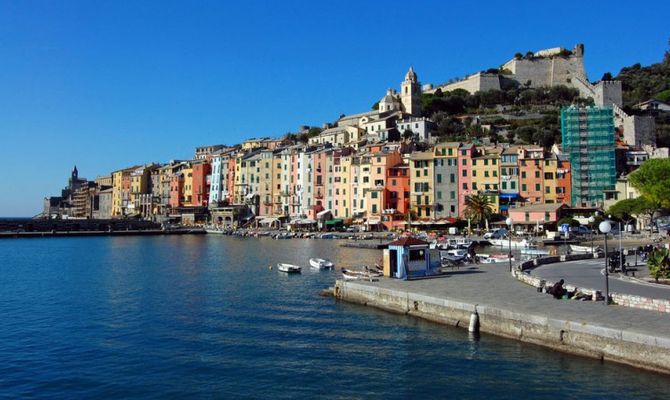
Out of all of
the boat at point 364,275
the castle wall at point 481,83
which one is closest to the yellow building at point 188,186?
the castle wall at point 481,83

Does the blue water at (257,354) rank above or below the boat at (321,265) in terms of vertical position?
below

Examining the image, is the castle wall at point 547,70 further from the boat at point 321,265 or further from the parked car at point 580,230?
the boat at point 321,265

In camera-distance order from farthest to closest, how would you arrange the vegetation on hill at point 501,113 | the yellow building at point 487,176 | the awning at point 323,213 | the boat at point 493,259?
the vegetation on hill at point 501,113
the awning at point 323,213
the yellow building at point 487,176
the boat at point 493,259

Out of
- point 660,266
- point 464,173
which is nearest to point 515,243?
point 464,173

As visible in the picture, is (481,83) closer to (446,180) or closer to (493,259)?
(446,180)

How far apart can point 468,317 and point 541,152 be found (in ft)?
195

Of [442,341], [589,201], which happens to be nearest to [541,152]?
[589,201]

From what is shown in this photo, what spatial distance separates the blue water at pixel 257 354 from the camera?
1480 cm

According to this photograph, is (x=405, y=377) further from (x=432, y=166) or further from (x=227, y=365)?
(x=432, y=166)

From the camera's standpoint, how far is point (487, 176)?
7494 centimetres

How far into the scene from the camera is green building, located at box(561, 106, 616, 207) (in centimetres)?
7344

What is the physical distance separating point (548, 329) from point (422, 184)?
62344 mm

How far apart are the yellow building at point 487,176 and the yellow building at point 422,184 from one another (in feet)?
18.5

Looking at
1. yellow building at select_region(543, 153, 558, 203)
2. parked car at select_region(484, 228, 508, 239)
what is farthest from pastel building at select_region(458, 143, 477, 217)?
parked car at select_region(484, 228, 508, 239)
